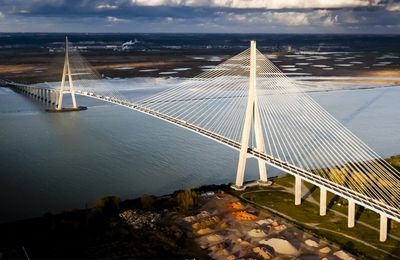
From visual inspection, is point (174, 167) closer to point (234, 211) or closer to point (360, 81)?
point (234, 211)

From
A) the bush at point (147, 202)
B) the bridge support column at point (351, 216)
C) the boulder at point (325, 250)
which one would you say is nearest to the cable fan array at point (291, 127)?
the bridge support column at point (351, 216)

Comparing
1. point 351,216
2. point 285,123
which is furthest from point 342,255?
point 285,123

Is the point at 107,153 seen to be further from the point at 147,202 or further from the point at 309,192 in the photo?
the point at 309,192

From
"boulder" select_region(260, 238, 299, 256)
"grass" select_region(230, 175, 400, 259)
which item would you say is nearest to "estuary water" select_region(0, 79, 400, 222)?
"grass" select_region(230, 175, 400, 259)

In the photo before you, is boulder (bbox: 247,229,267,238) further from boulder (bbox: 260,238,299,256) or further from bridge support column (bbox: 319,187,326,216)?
bridge support column (bbox: 319,187,326,216)

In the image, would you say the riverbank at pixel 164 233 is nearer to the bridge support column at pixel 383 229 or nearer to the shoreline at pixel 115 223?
the shoreline at pixel 115 223

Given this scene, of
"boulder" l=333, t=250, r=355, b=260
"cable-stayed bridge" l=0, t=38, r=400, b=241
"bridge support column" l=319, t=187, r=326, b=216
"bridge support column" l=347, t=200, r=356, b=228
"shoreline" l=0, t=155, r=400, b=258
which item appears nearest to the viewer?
"boulder" l=333, t=250, r=355, b=260
